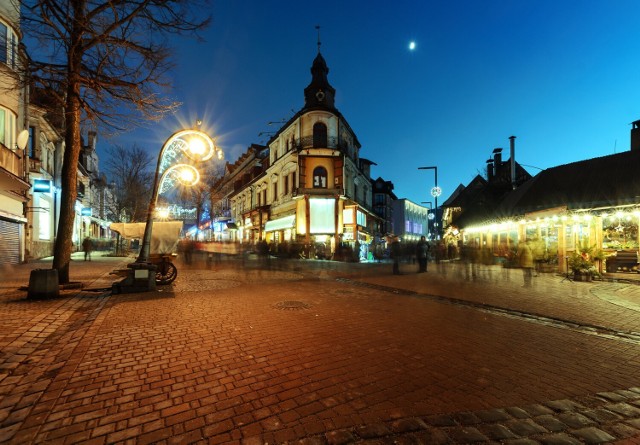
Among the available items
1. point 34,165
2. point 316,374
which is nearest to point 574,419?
point 316,374

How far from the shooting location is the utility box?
25.8 feet

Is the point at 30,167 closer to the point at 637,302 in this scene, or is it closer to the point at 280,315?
the point at 280,315

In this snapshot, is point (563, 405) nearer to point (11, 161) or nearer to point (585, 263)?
point (585, 263)

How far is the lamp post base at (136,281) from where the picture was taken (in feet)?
30.3

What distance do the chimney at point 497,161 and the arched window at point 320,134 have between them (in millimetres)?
20132

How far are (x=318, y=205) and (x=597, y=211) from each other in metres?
19.8

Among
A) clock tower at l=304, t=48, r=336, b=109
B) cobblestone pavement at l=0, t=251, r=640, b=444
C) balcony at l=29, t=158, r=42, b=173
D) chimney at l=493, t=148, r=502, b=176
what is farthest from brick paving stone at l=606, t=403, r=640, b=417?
chimney at l=493, t=148, r=502, b=176

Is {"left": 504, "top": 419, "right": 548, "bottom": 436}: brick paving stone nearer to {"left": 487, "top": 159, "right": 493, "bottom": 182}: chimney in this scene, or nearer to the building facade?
the building facade

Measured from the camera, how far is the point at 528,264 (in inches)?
535

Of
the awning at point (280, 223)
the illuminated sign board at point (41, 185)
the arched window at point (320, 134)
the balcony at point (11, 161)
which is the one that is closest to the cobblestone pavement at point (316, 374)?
the balcony at point (11, 161)

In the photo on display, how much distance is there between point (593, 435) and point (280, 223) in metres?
30.9

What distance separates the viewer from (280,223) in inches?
1296

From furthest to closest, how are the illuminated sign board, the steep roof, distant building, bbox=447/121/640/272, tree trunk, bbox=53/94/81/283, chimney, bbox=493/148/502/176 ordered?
chimney, bbox=493/148/502/176, the illuminated sign board, distant building, bbox=447/121/640/272, the steep roof, tree trunk, bbox=53/94/81/283

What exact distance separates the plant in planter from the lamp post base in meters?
15.7
